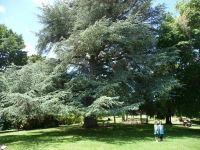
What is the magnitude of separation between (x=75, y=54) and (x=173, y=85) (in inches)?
348

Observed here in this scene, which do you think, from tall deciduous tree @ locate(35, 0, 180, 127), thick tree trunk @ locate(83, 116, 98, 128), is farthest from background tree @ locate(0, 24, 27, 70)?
thick tree trunk @ locate(83, 116, 98, 128)

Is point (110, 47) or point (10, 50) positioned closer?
point (110, 47)

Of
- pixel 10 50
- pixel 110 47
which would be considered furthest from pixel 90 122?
pixel 10 50

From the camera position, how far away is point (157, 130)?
25688mm

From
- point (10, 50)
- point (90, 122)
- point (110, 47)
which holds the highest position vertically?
point (10, 50)

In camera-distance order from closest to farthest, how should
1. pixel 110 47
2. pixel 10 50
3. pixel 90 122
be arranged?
1. pixel 110 47
2. pixel 90 122
3. pixel 10 50

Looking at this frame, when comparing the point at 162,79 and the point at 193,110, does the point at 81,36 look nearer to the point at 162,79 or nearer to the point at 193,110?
the point at 162,79

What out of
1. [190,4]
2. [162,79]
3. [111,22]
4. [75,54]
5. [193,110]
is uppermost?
[190,4]

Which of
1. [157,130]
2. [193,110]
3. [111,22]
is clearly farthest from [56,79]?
[193,110]

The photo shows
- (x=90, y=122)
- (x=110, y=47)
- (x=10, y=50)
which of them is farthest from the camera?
(x=10, y=50)

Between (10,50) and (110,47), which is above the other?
(10,50)

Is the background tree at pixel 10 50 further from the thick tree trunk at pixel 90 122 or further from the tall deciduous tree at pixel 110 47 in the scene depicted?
the thick tree trunk at pixel 90 122

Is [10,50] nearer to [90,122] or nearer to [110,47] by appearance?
[90,122]

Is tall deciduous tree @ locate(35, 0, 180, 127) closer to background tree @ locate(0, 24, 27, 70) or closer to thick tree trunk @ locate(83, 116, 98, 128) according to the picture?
thick tree trunk @ locate(83, 116, 98, 128)
